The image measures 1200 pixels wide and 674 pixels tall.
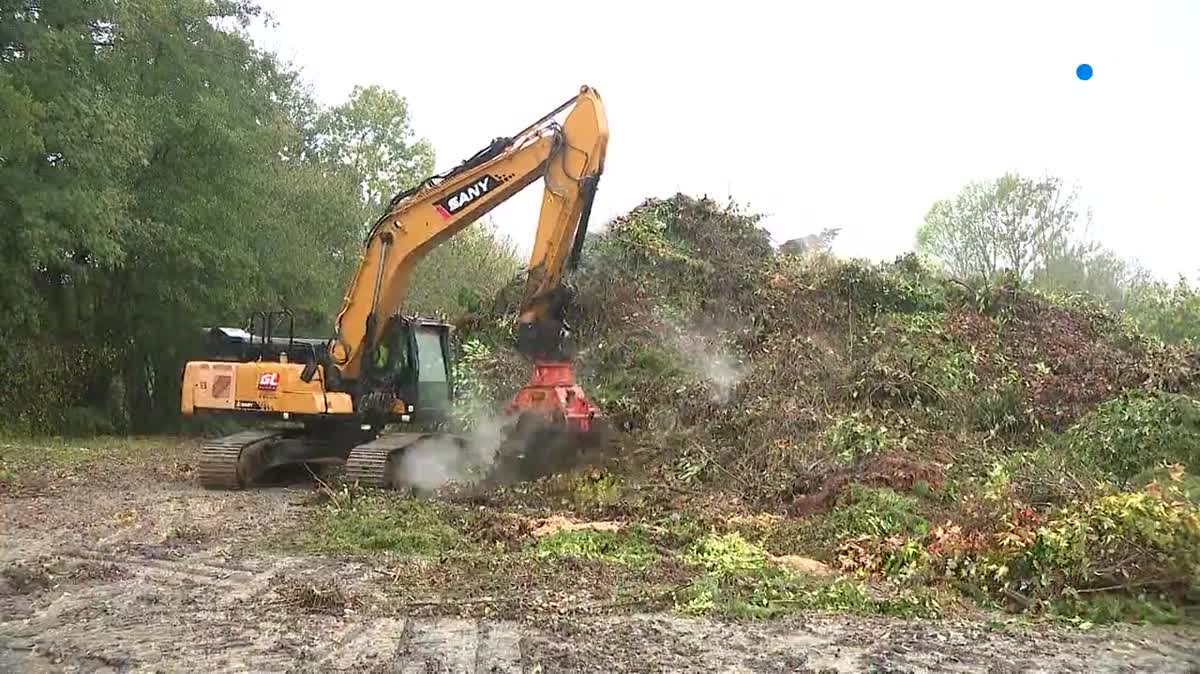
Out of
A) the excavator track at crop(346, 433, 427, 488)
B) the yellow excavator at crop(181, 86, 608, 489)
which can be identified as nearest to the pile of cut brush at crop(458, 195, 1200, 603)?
the yellow excavator at crop(181, 86, 608, 489)

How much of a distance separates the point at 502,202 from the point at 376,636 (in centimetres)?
663

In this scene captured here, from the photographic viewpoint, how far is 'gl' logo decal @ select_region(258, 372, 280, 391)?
12445mm

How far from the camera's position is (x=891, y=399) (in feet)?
39.9

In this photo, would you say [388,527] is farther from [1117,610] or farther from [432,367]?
[1117,610]

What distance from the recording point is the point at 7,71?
54.2ft

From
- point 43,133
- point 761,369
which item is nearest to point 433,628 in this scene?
point 761,369

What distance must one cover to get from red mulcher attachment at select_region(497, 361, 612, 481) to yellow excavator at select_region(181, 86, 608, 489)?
2 centimetres

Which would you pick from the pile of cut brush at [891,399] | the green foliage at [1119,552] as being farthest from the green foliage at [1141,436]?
the green foliage at [1119,552]

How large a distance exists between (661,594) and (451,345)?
7.49 meters

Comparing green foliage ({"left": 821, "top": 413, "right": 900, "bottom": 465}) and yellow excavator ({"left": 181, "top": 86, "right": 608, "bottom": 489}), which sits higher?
yellow excavator ({"left": 181, "top": 86, "right": 608, "bottom": 489})

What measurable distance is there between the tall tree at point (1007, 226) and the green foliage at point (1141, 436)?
1430 centimetres

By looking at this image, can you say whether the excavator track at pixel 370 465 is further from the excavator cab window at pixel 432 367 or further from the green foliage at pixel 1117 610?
the green foliage at pixel 1117 610

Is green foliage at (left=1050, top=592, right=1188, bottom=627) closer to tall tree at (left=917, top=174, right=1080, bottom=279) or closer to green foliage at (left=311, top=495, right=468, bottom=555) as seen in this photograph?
green foliage at (left=311, top=495, right=468, bottom=555)

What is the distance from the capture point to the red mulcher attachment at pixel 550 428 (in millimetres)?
10625
